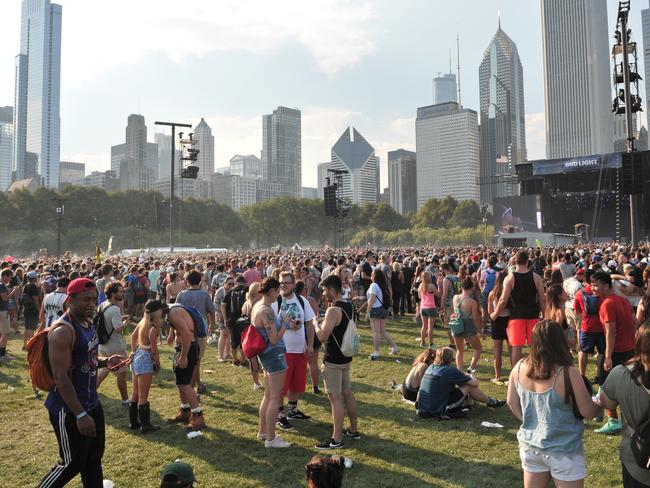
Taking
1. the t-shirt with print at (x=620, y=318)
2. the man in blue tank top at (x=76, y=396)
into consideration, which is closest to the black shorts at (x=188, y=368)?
the man in blue tank top at (x=76, y=396)

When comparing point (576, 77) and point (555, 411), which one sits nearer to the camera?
point (555, 411)

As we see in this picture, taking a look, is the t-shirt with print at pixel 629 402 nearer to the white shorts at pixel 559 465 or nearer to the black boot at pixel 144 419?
the white shorts at pixel 559 465

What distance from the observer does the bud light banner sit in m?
50.3

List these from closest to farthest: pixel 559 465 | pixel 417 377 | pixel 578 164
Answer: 1. pixel 559 465
2. pixel 417 377
3. pixel 578 164

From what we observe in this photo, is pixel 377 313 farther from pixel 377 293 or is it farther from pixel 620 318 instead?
pixel 620 318

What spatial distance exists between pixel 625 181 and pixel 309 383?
13320 millimetres

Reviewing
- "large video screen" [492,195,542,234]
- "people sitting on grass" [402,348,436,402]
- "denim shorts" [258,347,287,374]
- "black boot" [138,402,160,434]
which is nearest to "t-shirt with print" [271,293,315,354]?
"denim shorts" [258,347,287,374]

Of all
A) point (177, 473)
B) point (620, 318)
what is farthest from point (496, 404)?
point (177, 473)

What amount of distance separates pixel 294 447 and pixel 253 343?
1202 mm

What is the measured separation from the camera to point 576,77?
479ft

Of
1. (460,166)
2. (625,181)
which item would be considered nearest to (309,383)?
(625,181)

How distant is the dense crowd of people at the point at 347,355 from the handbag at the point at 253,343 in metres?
0.04

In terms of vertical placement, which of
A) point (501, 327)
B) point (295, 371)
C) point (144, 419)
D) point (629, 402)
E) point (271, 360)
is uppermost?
point (629, 402)

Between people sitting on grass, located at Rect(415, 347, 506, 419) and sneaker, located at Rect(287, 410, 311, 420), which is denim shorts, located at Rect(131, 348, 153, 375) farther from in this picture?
people sitting on grass, located at Rect(415, 347, 506, 419)
